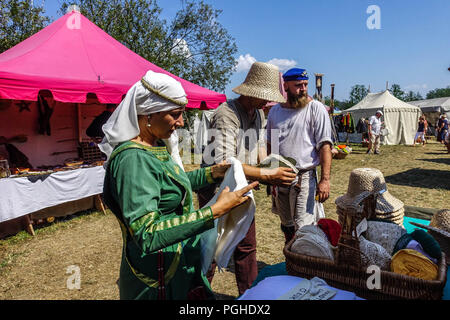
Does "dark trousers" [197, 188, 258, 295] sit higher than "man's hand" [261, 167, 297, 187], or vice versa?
"man's hand" [261, 167, 297, 187]

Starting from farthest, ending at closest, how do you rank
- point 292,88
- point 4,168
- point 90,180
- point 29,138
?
point 29,138
point 90,180
point 4,168
point 292,88

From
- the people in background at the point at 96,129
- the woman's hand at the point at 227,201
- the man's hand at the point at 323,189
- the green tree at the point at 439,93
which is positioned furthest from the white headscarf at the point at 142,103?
the green tree at the point at 439,93

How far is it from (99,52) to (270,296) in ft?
22.1

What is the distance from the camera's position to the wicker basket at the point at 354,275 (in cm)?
123

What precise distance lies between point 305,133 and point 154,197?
192 centimetres

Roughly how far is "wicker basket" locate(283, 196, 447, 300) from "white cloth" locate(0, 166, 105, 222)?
453 cm

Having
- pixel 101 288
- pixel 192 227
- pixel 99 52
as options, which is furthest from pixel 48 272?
pixel 99 52

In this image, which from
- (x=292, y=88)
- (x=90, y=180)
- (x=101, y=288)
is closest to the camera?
(x=292, y=88)

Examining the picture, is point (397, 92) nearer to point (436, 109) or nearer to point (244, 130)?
point (436, 109)

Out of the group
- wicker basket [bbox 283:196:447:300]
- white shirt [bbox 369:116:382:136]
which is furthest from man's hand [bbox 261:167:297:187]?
white shirt [bbox 369:116:382:136]

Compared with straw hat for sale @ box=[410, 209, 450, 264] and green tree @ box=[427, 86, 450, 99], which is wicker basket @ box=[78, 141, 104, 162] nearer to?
straw hat for sale @ box=[410, 209, 450, 264]

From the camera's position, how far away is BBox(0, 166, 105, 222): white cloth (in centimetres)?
441
